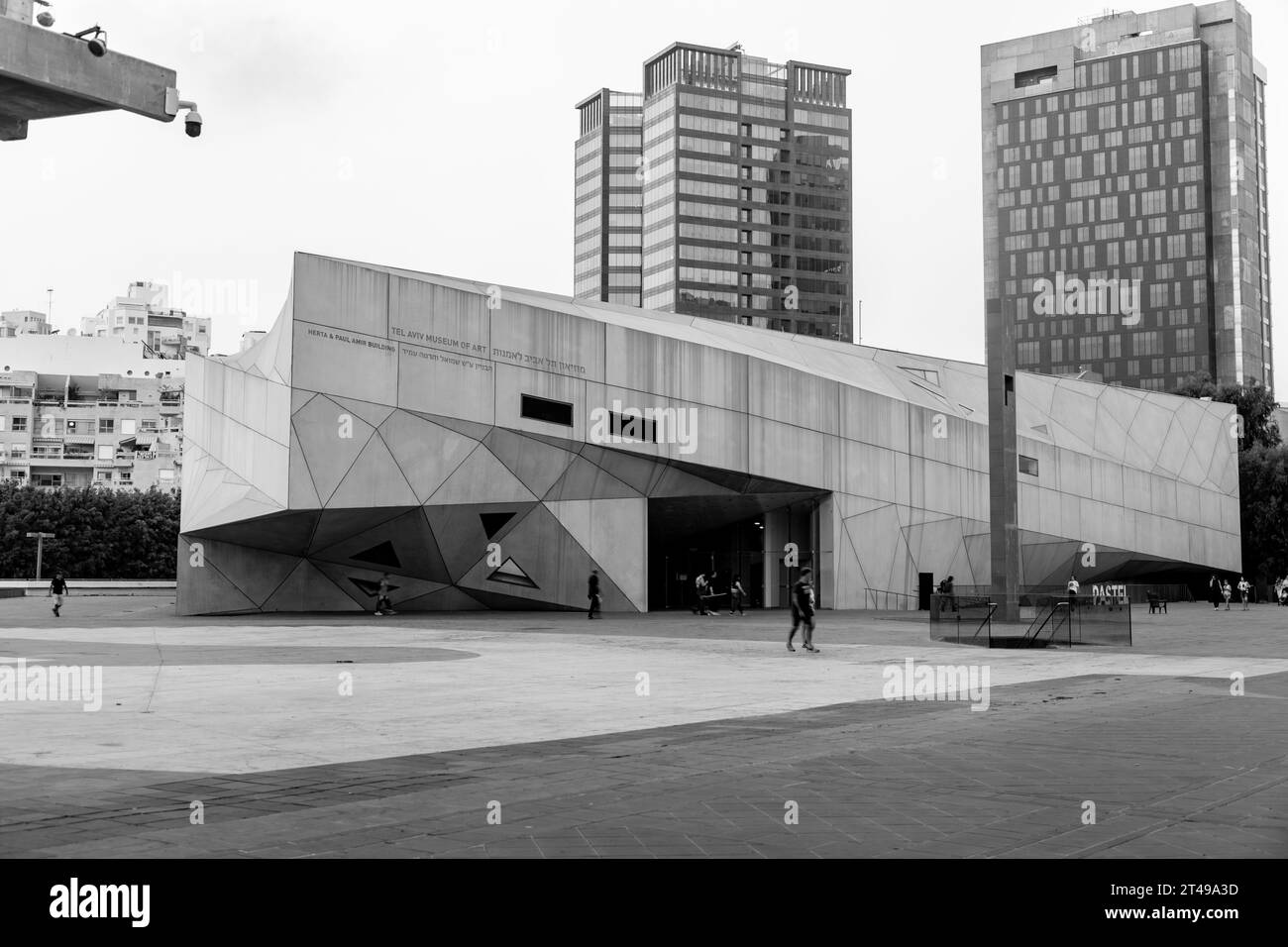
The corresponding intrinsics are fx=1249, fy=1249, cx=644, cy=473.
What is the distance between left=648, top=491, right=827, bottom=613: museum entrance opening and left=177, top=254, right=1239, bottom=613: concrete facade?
0.16m

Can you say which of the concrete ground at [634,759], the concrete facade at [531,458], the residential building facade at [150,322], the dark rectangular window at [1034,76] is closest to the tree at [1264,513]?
the concrete facade at [531,458]

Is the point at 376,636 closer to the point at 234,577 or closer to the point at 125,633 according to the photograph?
the point at 125,633

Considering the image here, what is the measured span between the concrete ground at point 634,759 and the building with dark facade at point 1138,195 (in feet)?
410

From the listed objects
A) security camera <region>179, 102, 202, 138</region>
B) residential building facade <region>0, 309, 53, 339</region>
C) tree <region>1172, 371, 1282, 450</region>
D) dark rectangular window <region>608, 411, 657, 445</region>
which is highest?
residential building facade <region>0, 309, 53, 339</region>

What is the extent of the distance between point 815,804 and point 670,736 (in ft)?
11.7

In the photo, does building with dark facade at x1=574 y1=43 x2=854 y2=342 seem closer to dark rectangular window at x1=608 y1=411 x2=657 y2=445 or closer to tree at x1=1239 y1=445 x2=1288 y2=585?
tree at x1=1239 y1=445 x2=1288 y2=585

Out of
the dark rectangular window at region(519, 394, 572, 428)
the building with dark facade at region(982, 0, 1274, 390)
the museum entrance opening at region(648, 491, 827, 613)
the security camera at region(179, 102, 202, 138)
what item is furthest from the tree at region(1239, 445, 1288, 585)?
the building with dark facade at region(982, 0, 1274, 390)

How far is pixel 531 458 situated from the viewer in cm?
3625

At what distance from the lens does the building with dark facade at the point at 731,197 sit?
13888 centimetres

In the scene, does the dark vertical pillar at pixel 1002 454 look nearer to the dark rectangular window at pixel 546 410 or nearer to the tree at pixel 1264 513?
the dark rectangular window at pixel 546 410

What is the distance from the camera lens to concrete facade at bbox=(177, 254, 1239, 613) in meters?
33.0
